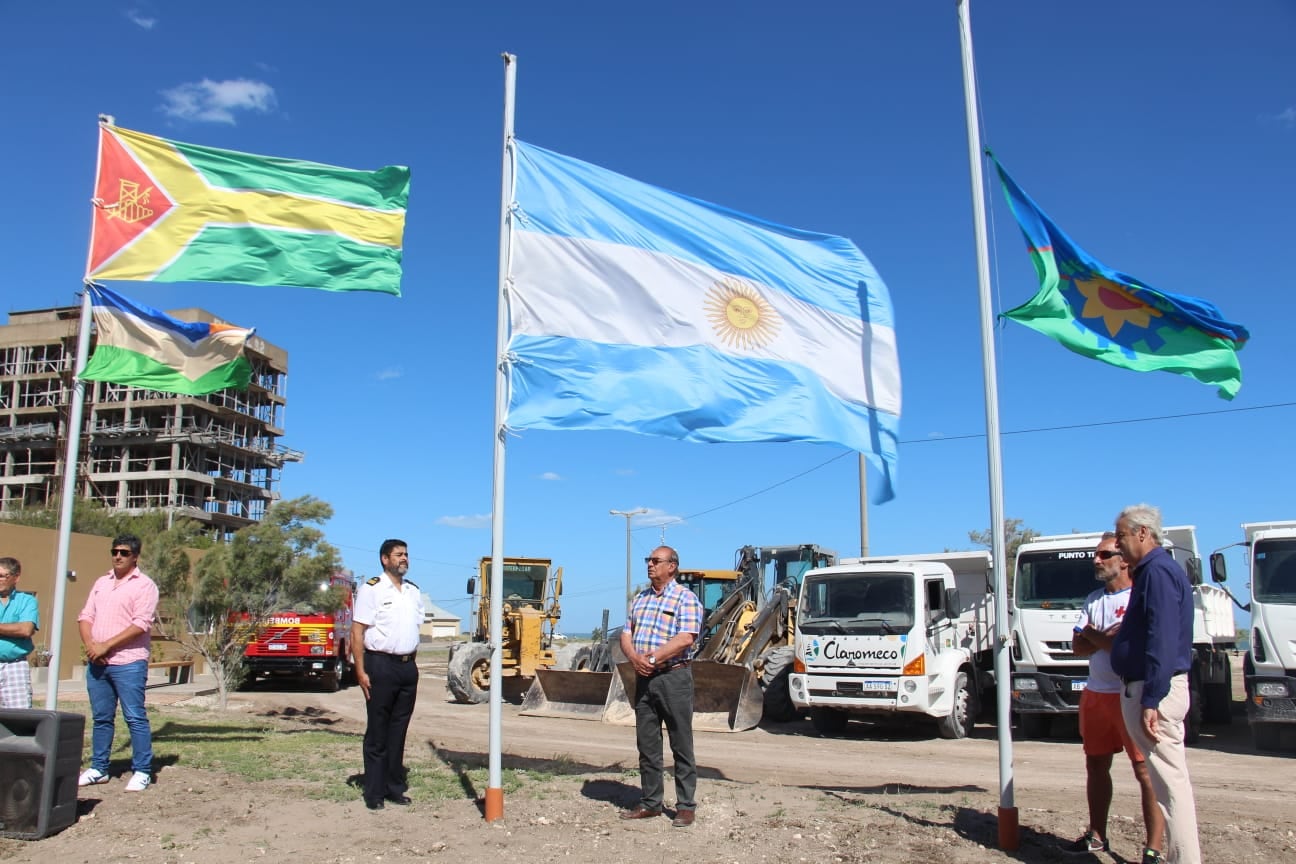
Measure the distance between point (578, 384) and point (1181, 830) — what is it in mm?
4318

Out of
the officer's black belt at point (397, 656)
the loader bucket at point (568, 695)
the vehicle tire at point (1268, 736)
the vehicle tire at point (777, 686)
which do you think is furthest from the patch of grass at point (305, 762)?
the vehicle tire at point (1268, 736)

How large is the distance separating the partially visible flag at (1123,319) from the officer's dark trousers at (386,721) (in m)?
5.33

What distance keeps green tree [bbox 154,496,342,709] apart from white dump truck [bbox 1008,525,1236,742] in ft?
38.5

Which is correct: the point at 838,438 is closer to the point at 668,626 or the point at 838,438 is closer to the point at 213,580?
the point at 668,626

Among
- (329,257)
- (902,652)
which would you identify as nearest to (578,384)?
(329,257)

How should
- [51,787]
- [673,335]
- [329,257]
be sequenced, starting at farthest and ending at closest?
[329,257], [673,335], [51,787]

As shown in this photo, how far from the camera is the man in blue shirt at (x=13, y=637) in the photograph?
6.71 meters

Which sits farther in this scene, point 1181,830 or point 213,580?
point 213,580

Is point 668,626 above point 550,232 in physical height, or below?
below

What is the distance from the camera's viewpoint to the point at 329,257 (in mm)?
7965

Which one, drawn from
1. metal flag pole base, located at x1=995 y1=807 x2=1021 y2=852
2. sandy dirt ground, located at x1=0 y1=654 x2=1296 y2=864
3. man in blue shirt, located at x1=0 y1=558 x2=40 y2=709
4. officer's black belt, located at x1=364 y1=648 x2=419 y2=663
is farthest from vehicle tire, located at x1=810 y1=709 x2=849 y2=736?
man in blue shirt, located at x1=0 y1=558 x2=40 y2=709

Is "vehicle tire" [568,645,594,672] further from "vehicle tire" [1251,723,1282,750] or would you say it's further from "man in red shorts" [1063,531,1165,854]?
"man in red shorts" [1063,531,1165,854]

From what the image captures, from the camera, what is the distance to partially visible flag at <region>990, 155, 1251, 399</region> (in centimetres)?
723

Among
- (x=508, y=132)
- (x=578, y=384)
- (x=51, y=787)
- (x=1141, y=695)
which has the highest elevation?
(x=508, y=132)
